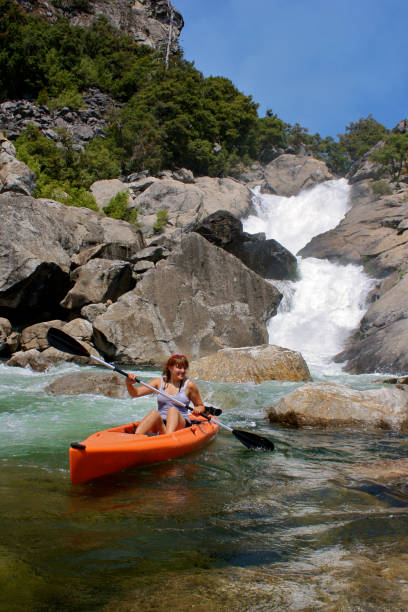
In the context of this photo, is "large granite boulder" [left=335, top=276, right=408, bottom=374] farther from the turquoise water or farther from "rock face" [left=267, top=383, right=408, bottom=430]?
the turquoise water

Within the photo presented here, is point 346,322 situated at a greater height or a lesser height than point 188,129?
lesser

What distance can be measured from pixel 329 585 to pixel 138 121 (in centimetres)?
2929

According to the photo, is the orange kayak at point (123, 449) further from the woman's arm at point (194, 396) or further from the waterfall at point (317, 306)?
the waterfall at point (317, 306)

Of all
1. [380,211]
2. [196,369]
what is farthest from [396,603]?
[380,211]

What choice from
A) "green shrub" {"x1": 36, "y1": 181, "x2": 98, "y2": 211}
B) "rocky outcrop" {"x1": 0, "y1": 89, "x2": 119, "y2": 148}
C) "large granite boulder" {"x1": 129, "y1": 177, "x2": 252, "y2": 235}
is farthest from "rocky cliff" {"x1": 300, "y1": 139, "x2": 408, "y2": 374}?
"rocky outcrop" {"x1": 0, "y1": 89, "x2": 119, "y2": 148}

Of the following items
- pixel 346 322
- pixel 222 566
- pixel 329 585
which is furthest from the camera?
pixel 346 322

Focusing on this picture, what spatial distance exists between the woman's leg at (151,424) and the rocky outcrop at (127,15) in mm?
45515

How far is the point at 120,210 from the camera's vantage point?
20.7 meters

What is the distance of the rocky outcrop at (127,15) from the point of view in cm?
4119

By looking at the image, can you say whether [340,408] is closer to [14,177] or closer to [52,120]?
[14,177]

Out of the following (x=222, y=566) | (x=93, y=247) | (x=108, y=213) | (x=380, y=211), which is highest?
(x=380, y=211)

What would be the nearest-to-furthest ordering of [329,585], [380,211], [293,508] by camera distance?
[329,585] < [293,508] < [380,211]

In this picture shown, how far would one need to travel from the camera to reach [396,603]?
1.83 meters

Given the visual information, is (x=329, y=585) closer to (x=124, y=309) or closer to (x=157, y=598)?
(x=157, y=598)
